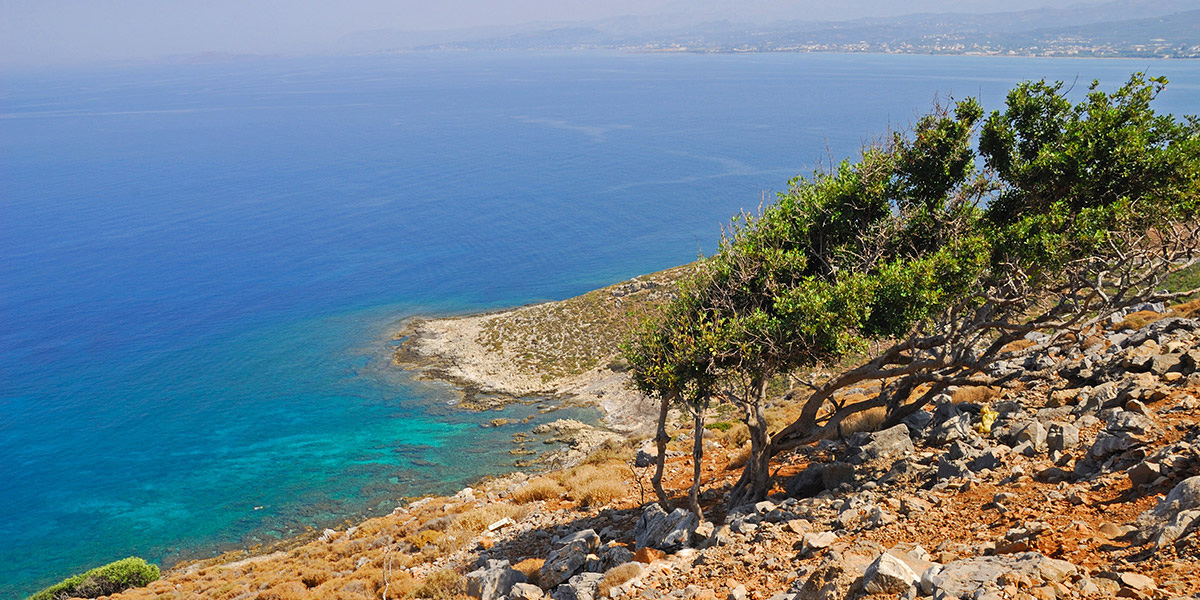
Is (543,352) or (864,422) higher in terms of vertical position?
(864,422)

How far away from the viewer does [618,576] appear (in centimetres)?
1511

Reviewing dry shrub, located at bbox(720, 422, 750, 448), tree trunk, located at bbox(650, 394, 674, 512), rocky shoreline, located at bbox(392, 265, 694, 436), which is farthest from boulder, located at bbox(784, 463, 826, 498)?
rocky shoreline, located at bbox(392, 265, 694, 436)

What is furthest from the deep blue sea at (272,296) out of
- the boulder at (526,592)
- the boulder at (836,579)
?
the boulder at (836,579)

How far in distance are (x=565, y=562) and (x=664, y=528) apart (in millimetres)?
2599

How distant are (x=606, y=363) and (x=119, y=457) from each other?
38926 millimetres

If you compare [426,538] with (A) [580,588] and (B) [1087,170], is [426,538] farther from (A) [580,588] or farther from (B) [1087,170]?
(B) [1087,170]

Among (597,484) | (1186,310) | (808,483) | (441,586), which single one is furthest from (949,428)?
(1186,310)

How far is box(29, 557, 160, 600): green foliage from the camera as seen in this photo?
99.2 feet

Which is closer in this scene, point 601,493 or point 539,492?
point 601,493

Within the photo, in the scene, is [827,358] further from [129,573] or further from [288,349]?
[288,349]

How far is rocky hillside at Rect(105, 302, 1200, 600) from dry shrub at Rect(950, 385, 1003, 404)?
0.31ft

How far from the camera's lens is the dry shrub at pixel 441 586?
728 inches

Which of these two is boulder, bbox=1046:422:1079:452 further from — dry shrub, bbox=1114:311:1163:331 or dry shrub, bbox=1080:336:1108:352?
dry shrub, bbox=1114:311:1163:331

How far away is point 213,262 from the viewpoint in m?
105
